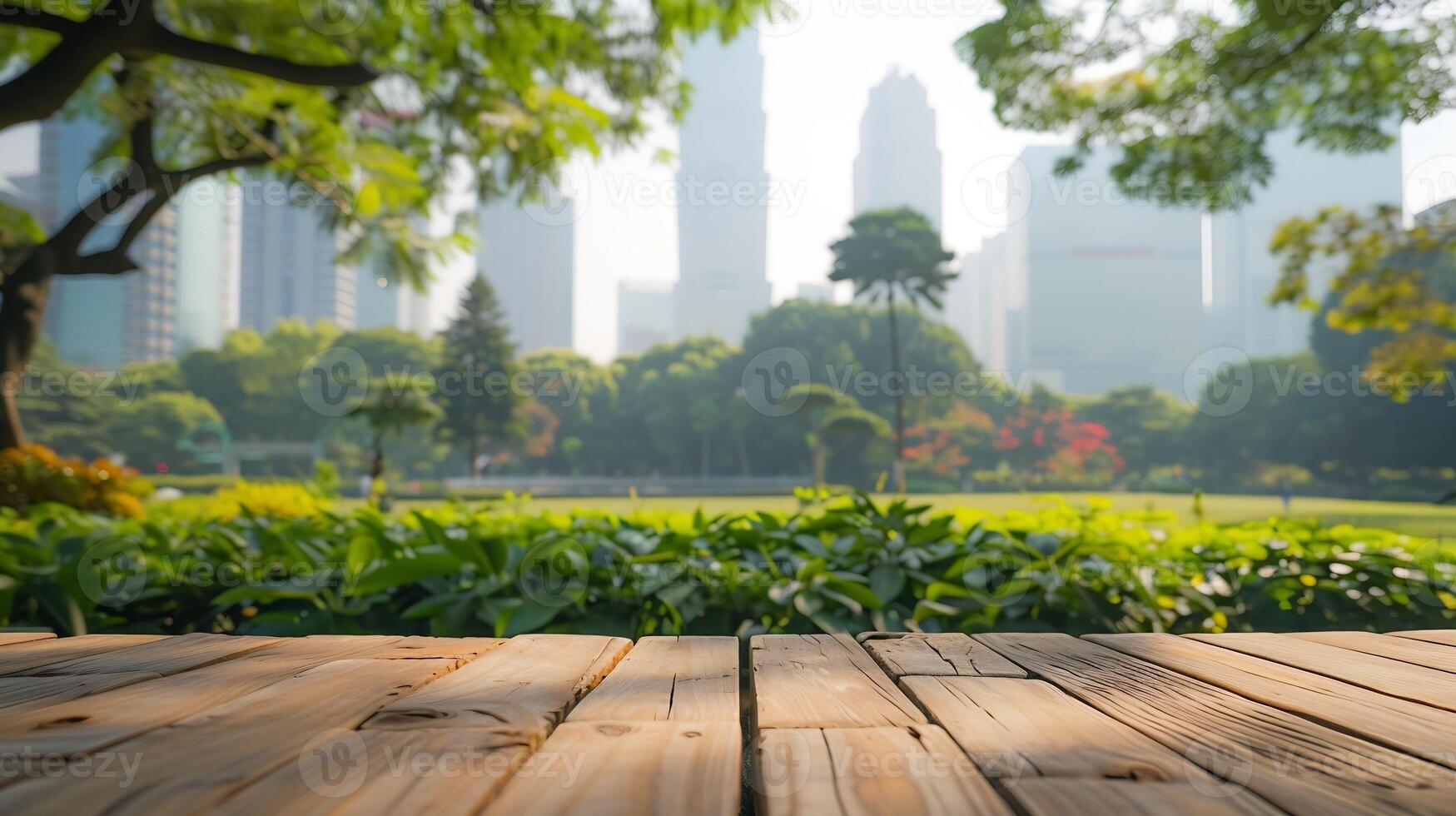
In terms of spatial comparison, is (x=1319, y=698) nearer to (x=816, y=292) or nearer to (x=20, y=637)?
(x=20, y=637)

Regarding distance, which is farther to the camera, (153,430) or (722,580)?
(153,430)

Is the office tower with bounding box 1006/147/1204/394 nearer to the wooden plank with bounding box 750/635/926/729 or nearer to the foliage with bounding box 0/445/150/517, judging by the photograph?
the foliage with bounding box 0/445/150/517

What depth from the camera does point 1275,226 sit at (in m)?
6.20

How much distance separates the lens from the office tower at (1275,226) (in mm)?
6277

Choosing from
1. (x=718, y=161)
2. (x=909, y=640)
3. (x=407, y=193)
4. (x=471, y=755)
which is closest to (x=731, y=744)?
(x=471, y=755)

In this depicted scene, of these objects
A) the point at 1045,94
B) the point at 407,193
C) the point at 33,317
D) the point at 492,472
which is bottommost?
the point at 492,472

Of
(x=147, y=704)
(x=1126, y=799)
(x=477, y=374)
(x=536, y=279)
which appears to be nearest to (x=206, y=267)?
(x=477, y=374)

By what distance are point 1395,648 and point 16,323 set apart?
7.03m

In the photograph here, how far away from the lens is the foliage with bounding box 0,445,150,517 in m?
3.97

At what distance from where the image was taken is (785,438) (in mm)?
17297

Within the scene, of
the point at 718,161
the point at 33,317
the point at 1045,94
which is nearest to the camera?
the point at 1045,94

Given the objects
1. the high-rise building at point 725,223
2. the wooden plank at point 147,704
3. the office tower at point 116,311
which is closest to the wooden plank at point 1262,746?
the wooden plank at point 147,704

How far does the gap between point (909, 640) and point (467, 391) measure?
66.6ft

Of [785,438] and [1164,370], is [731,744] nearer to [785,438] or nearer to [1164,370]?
[785,438]
